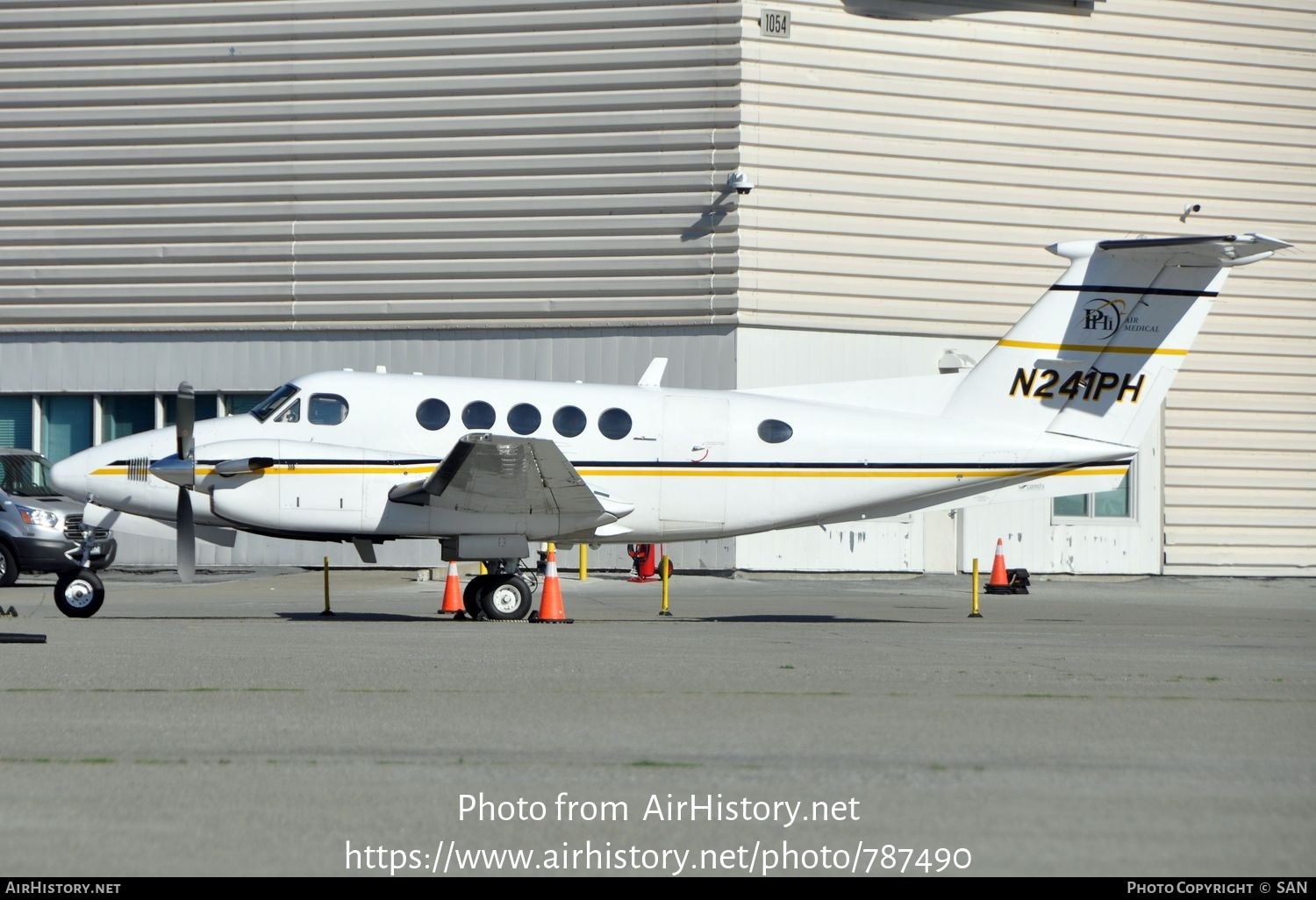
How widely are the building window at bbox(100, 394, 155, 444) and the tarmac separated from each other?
53.4 feet

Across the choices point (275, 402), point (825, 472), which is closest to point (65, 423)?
point (275, 402)

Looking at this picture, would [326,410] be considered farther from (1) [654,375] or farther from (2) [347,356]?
(2) [347,356]

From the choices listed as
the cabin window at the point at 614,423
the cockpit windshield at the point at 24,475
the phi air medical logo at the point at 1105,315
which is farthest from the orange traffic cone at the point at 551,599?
the cockpit windshield at the point at 24,475

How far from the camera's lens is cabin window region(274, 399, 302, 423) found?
642 inches

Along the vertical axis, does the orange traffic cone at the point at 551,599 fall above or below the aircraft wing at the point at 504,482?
below

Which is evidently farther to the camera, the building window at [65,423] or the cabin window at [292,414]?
the building window at [65,423]

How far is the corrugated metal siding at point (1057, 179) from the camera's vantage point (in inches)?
1110

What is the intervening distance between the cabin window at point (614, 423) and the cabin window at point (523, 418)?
2.47 feet

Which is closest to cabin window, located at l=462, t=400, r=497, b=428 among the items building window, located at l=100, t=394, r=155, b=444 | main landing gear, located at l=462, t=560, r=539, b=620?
main landing gear, located at l=462, t=560, r=539, b=620

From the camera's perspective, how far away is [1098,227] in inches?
1150

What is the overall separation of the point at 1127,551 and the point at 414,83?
17845mm

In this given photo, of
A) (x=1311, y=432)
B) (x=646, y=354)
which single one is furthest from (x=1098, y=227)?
(x=646, y=354)

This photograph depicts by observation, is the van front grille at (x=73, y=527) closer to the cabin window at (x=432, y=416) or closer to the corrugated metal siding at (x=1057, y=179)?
the cabin window at (x=432, y=416)

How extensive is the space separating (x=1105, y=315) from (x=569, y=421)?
669 cm
